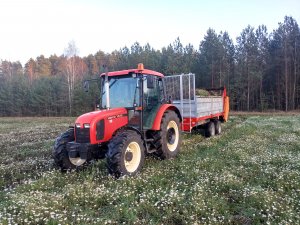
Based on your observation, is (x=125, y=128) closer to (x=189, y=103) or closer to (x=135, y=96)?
(x=135, y=96)

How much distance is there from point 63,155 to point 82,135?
0.98m

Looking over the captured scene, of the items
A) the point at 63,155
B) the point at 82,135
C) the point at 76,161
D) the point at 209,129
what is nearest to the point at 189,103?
the point at 209,129

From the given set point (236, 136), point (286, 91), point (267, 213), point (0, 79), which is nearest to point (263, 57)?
point (286, 91)

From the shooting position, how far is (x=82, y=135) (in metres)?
8.14

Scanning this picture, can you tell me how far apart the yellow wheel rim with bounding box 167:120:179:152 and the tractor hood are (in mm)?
2484

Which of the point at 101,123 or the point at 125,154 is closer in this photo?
the point at 125,154

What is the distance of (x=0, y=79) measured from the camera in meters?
71.2

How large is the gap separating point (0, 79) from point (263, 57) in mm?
61398

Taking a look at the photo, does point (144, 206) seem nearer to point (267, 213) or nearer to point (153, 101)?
point (267, 213)

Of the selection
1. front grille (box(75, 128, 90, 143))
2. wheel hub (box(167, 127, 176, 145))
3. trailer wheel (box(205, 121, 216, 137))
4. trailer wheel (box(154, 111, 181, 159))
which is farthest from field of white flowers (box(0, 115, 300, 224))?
trailer wheel (box(205, 121, 216, 137))

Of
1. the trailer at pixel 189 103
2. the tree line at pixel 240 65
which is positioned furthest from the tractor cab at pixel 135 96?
the tree line at pixel 240 65

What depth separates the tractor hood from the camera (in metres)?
7.96

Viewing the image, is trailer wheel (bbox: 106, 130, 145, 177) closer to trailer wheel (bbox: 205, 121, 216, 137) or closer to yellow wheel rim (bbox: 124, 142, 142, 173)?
yellow wheel rim (bbox: 124, 142, 142, 173)

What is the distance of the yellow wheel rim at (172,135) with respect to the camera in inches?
417
